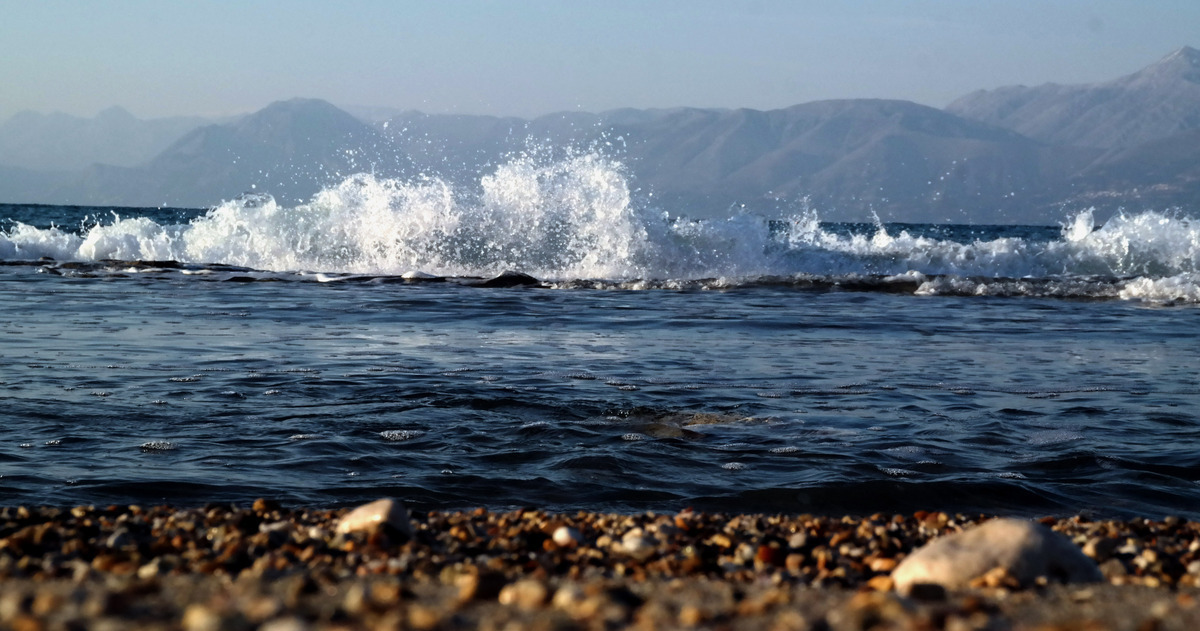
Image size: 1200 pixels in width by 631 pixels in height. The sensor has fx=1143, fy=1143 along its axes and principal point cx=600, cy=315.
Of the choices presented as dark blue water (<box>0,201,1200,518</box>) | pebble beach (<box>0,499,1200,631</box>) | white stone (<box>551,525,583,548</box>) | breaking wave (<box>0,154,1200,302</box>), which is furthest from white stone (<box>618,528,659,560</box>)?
breaking wave (<box>0,154,1200,302</box>)

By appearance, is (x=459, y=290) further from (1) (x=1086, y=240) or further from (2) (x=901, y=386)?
(1) (x=1086, y=240)

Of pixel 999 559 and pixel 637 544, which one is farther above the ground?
pixel 999 559

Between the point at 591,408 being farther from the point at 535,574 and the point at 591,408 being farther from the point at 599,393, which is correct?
the point at 535,574

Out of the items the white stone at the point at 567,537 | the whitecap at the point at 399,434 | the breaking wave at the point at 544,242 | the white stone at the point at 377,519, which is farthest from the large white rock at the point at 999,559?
the breaking wave at the point at 544,242

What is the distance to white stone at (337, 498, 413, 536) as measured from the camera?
3.29 metres

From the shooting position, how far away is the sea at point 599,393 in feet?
15.6

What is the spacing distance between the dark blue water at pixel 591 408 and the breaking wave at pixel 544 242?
26.4 ft

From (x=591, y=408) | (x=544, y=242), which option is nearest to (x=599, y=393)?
(x=591, y=408)

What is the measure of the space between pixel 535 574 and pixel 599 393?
402 cm

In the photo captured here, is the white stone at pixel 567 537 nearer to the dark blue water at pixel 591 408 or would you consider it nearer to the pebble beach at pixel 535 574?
the pebble beach at pixel 535 574

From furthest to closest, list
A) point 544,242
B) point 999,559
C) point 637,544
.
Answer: point 544,242
point 637,544
point 999,559

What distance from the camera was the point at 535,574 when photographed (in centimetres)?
278

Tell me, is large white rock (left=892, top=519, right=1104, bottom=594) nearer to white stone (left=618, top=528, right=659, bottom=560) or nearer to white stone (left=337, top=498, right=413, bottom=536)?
white stone (left=618, top=528, right=659, bottom=560)

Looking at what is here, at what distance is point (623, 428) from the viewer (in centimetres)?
584
